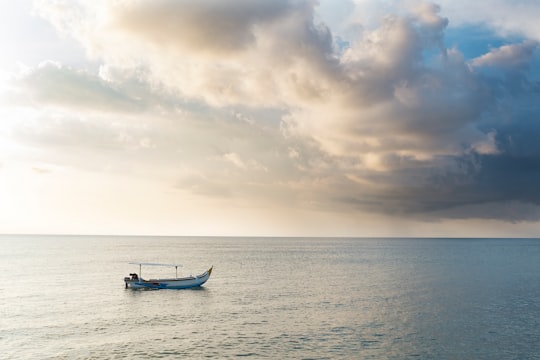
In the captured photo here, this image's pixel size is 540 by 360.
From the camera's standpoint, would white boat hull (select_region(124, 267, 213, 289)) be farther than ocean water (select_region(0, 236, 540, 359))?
Yes

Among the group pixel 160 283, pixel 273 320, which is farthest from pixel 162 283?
pixel 273 320

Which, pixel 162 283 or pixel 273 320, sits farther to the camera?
pixel 162 283

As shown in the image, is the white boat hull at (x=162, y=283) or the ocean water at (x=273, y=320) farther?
the white boat hull at (x=162, y=283)

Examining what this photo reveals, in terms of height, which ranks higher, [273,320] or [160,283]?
[160,283]

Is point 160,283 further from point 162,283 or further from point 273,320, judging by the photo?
point 273,320

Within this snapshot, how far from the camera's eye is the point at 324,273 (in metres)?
131

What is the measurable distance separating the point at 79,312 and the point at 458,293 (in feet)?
238

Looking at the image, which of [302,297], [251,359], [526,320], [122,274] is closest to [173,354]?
[251,359]

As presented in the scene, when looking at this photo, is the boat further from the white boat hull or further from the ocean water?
the ocean water

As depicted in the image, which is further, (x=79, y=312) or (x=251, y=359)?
(x=79, y=312)

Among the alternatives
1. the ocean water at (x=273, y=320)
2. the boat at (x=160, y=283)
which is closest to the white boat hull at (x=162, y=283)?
the boat at (x=160, y=283)

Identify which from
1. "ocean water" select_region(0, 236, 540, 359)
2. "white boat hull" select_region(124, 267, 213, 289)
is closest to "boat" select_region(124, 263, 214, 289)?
"white boat hull" select_region(124, 267, 213, 289)

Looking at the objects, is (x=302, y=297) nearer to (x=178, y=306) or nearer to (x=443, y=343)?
(x=178, y=306)

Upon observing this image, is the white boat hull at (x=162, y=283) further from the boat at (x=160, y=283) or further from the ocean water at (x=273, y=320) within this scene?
the ocean water at (x=273, y=320)
